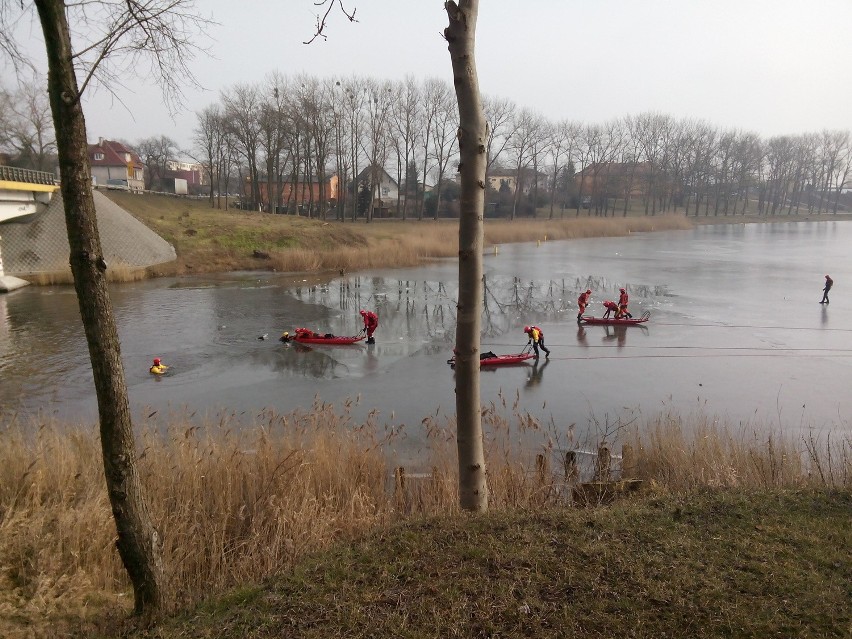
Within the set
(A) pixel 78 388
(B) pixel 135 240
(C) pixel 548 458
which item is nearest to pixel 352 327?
(A) pixel 78 388

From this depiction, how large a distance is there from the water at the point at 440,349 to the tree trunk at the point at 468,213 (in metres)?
3.01

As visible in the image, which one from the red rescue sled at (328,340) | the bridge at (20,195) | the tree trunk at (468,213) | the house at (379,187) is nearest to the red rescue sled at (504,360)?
the red rescue sled at (328,340)

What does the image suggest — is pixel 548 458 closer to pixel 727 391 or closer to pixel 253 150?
pixel 727 391

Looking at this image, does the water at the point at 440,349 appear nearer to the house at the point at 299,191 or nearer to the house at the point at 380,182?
A: the house at the point at 380,182

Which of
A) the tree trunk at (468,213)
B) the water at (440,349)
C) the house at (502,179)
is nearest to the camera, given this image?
the tree trunk at (468,213)

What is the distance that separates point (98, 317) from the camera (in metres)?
3.10

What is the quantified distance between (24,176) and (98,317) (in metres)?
31.4

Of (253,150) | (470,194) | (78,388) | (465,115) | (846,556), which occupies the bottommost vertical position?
(78,388)

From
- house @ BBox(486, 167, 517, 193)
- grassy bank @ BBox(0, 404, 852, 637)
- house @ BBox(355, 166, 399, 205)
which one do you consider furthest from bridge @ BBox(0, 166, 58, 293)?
house @ BBox(486, 167, 517, 193)

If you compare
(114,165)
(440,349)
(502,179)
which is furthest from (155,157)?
(440,349)

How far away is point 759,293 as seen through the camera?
2502 centimetres

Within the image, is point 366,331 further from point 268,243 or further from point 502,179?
point 502,179

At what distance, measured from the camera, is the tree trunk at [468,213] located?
3.85 m

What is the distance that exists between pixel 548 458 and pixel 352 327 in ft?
41.6
